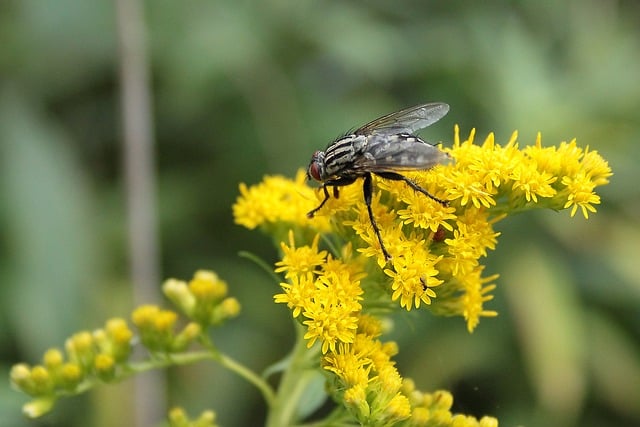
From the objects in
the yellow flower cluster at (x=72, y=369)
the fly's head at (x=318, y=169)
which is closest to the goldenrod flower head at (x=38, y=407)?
the yellow flower cluster at (x=72, y=369)

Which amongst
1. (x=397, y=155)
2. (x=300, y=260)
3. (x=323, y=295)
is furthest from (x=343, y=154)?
(x=323, y=295)

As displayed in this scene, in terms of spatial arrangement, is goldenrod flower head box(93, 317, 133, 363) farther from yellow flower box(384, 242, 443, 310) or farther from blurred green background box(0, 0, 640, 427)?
blurred green background box(0, 0, 640, 427)

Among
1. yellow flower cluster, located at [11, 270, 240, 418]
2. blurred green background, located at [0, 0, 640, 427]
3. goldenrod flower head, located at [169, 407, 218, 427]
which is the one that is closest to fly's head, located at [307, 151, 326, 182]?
yellow flower cluster, located at [11, 270, 240, 418]

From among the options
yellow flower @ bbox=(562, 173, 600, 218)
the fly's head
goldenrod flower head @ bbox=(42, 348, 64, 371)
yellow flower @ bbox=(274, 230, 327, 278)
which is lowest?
goldenrod flower head @ bbox=(42, 348, 64, 371)

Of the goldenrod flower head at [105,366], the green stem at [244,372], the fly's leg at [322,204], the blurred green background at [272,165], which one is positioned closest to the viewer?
the fly's leg at [322,204]

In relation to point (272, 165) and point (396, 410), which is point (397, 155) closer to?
point (396, 410)

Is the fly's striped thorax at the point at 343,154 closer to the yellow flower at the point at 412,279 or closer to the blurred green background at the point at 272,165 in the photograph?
the yellow flower at the point at 412,279

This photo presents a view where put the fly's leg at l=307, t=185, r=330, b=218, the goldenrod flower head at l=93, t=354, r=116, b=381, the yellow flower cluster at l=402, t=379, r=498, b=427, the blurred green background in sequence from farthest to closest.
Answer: the blurred green background → the goldenrod flower head at l=93, t=354, r=116, b=381 → the fly's leg at l=307, t=185, r=330, b=218 → the yellow flower cluster at l=402, t=379, r=498, b=427
